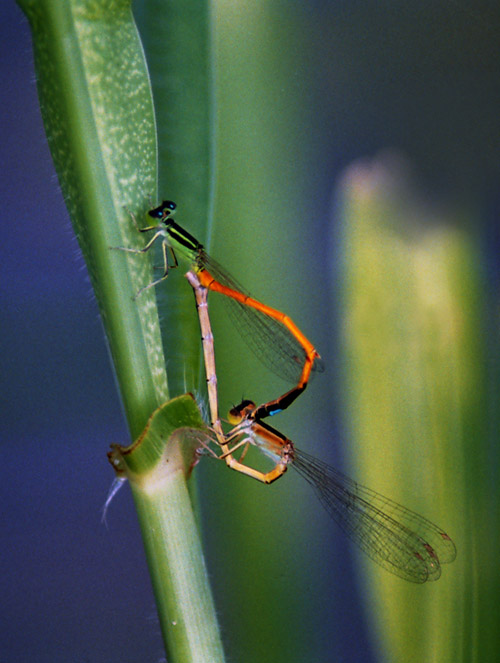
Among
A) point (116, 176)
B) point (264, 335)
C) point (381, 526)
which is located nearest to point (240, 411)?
point (264, 335)

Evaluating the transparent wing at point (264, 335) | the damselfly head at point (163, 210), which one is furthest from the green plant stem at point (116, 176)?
the transparent wing at point (264, 335)

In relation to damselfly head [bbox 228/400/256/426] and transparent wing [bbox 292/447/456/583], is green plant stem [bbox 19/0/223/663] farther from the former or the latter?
transparent wing [bbox 292/447/456/583]

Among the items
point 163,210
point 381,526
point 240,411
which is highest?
point 163,210

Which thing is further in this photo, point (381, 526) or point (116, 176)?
point (381, 526)

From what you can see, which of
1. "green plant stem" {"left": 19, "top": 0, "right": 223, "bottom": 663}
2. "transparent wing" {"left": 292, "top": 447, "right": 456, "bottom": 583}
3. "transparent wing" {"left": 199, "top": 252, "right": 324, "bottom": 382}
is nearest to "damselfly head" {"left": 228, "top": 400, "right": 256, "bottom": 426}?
"transparent wing" {"left": 199, "top": 252, "right": 324, "bottom": 382}

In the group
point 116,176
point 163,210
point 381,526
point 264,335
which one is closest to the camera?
point 116,176

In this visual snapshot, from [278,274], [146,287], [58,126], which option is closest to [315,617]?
[278,274]

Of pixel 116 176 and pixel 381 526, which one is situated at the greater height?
pixel 116 176

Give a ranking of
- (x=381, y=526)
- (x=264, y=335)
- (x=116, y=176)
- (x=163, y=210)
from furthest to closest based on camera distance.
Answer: (x=381, y=526) < (x=264, y=335) < (x=163, y=210) < (x=116, y=176)

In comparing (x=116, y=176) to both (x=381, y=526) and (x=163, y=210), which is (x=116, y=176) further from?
(x=381, y=526)
